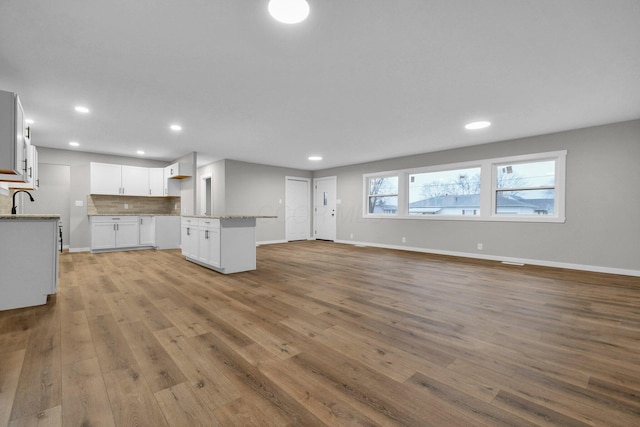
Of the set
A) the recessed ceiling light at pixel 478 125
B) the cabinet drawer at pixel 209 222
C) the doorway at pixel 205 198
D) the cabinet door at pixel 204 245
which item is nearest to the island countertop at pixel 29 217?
the cabinet drawer at pixel 209 222

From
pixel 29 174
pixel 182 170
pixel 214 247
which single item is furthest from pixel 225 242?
pixel 182 170

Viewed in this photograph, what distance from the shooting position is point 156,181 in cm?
734

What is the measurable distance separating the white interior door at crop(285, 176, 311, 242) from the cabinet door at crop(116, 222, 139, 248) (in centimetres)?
401

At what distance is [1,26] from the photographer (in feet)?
7.18

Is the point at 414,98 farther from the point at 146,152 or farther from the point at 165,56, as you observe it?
the point at 146,152

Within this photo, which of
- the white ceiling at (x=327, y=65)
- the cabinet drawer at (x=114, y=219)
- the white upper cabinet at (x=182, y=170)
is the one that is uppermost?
the white ceiling at (x=327, y=65)

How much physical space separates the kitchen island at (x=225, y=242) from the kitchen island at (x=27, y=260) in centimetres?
181

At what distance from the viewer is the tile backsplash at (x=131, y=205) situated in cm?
684

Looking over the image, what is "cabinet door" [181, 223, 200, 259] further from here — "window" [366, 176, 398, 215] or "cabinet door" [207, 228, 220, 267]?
"window" [366, 176, 398, 215]

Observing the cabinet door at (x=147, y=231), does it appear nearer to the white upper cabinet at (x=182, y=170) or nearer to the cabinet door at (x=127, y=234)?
the cabinet door at (x=127, y=234)

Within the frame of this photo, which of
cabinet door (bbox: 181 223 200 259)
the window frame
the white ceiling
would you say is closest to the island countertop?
the white ceiling

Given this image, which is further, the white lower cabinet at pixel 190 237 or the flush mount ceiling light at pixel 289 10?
the white lower cabinet at pixel 190 237

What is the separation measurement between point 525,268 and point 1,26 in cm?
698

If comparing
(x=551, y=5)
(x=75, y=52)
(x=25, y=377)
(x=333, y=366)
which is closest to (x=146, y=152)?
(x=75, y=52)
